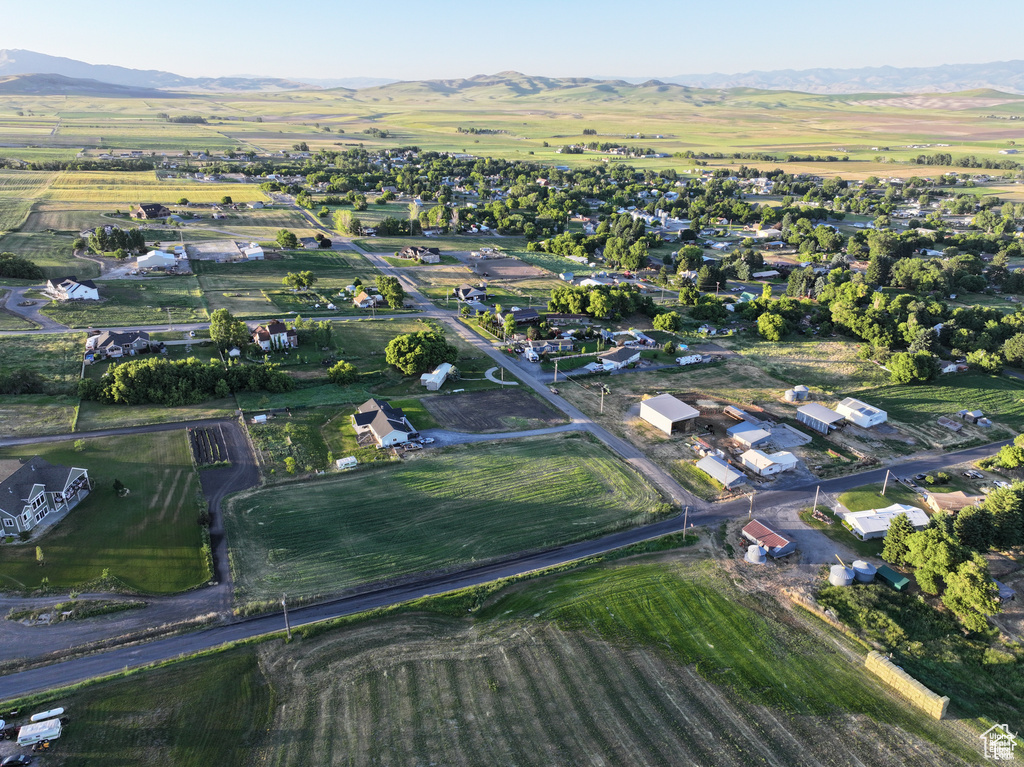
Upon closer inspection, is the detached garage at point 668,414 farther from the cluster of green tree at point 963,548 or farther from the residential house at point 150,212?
the residential house at point 150,212

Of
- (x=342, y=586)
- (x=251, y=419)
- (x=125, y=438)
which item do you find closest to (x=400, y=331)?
(x=251, y=419)

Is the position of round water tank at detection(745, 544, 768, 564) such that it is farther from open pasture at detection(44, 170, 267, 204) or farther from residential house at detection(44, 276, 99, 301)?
open pasture at detection(44, 170, 267, 204)

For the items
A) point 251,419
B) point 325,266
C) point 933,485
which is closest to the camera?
point 933,485

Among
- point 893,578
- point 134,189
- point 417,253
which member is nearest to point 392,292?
point 417,253

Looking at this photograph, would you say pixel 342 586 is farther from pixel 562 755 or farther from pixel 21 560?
pixel 21 560

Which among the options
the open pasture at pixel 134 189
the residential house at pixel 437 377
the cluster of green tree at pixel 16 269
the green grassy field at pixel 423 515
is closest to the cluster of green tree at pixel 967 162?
the open pasture at pixel 134 189

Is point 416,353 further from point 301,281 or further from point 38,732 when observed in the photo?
point 38,732
